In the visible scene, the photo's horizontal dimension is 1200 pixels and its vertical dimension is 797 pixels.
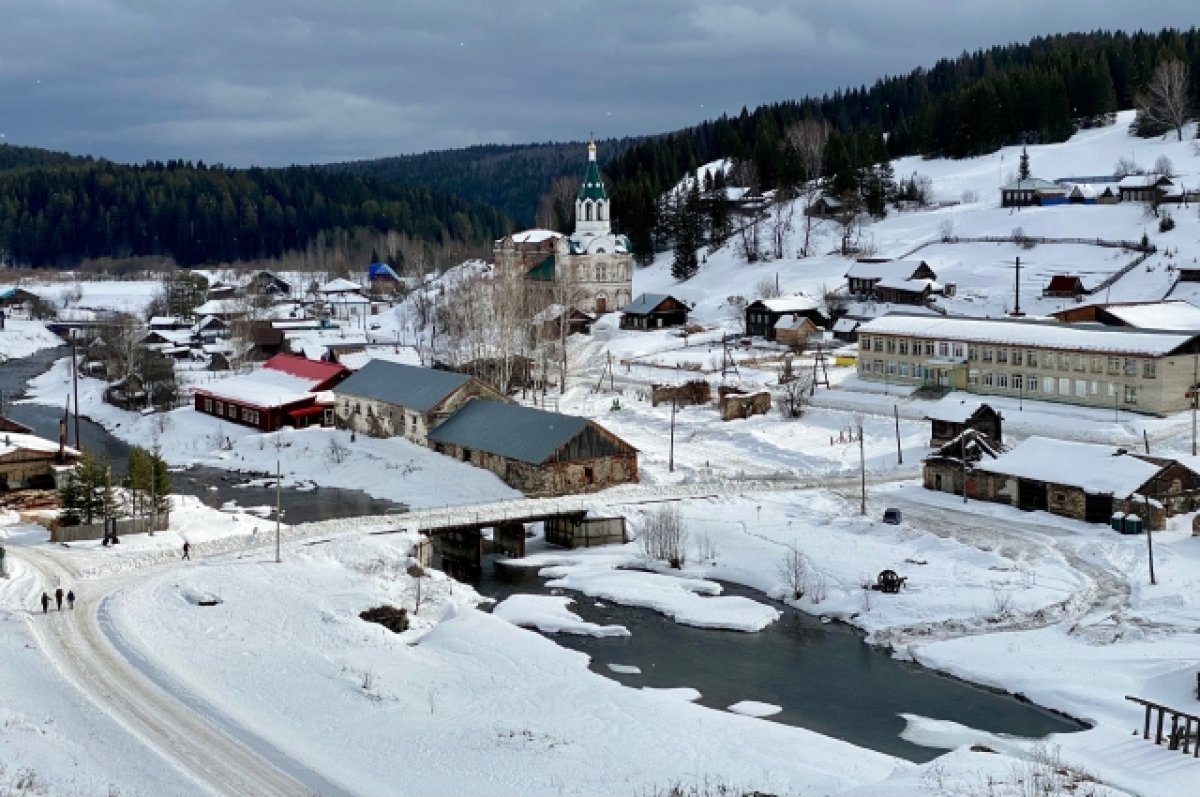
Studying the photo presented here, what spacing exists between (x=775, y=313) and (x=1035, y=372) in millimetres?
19044

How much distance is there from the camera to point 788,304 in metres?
68.6

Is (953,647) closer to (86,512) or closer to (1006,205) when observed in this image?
(86,512)

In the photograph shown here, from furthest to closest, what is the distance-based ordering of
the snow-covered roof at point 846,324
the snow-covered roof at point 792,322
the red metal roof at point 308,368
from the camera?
the snow-covered roof at point 846,324
the snow-covered roof at point 792,322
the red metal roof at point 308,368

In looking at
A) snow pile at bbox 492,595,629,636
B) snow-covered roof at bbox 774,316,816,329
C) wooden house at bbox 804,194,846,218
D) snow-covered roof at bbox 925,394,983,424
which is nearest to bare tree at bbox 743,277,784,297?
snow-covered roof at bbox 774,316,816,329

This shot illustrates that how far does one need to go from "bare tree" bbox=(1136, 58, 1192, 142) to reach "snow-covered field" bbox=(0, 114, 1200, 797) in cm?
4870

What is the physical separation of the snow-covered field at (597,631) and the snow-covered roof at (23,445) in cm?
543

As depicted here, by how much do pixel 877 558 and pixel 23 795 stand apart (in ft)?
67.8

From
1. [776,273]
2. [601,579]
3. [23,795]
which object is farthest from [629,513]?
[776,273]

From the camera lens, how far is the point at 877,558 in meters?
33.8

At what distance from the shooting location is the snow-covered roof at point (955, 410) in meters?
43.2

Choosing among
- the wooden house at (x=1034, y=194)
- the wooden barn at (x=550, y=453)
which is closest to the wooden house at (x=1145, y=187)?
the wooden house at (x=1034, y=194)

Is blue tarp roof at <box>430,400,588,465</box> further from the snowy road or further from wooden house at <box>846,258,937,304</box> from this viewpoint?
wooden house at <box>846,258,937,304</box>

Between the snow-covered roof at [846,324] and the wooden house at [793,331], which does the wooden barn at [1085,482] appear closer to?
the wooden house at [793,331]

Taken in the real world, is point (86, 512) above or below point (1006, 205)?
below
